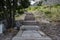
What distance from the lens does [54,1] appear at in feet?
66.5

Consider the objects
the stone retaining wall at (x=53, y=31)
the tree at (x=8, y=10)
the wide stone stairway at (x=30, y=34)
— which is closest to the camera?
the wide stone stairway at (x=30, y=34)

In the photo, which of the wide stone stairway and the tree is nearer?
the wide stone stairway

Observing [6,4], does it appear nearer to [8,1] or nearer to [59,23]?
[8,1]

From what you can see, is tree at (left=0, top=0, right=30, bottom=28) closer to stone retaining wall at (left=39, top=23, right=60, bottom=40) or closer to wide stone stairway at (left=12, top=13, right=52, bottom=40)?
wide stone stairway at (left=12, top=13, right=52, bottom=40)

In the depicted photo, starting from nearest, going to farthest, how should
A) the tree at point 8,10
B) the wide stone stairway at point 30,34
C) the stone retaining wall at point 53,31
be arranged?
the wide stone stairway at point 30,34 → the stone retaining wall at point 53,31 → the tree at point 8,10

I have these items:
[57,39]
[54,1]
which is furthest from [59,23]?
[54,1]

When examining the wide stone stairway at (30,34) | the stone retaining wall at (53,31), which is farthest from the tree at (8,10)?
the stone retaining wall at (53,31)

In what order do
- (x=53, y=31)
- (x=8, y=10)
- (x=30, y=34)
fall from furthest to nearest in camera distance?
(x=8, y=10), (x=53, y=31), (x=30, y=34)

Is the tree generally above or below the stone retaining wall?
above

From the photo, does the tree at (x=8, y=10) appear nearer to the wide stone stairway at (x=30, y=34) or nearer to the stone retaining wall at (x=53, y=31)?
the wide stone stairway at (x=30, y=34)

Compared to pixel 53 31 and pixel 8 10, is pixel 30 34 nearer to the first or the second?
pixel 53 31

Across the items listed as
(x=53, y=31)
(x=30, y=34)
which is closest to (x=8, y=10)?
(x=30, y=34)

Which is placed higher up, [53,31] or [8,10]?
[8,10]

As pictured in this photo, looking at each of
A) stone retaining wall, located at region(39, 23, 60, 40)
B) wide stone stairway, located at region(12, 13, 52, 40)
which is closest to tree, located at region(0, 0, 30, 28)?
wide stone stairway, located at region(12, 13, 52, 40)
